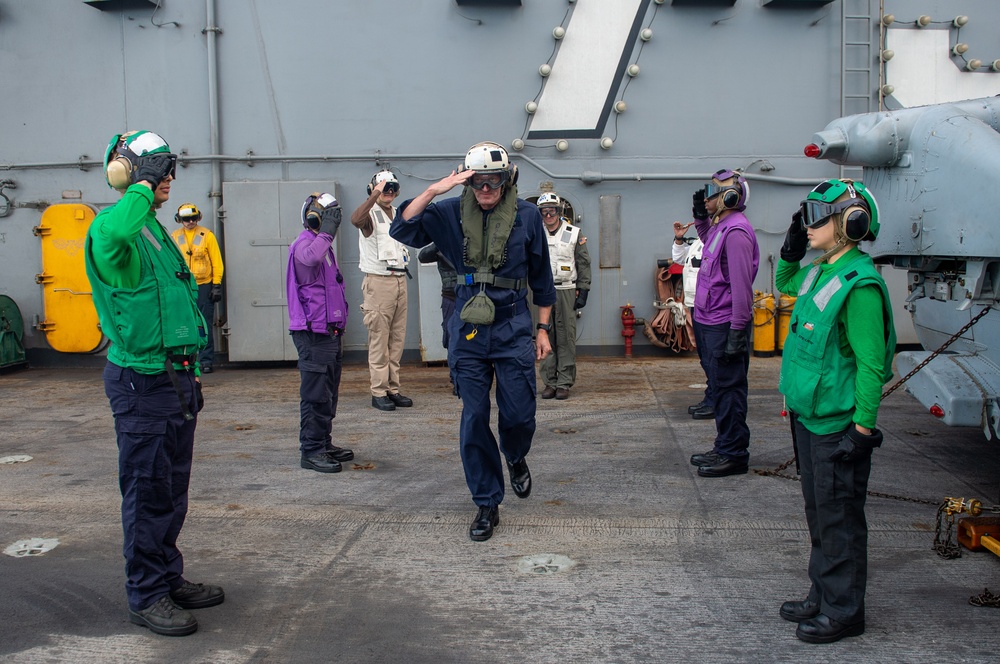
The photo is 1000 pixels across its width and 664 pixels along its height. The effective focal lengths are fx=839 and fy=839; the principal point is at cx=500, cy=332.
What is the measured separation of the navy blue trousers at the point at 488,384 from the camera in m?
4.62

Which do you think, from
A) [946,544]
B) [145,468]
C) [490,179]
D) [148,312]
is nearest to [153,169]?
[148,312]

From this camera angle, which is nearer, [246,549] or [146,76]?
[246,549]

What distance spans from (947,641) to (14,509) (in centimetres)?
525

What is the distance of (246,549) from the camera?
15.0 ft

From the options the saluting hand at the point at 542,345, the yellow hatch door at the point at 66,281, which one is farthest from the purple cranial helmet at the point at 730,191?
the yellow hatch door at the point at 66,281

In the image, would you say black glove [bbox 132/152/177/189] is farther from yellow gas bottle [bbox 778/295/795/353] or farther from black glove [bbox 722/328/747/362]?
yellow gas bottle [bbox 778/295/795/353]

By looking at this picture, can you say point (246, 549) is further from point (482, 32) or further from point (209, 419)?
point (482, 32)

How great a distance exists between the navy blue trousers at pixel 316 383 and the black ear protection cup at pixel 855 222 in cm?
A: 371

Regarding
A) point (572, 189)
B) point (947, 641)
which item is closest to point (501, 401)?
point (947, 641)

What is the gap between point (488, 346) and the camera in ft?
15.1

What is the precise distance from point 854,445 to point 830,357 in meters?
0.37

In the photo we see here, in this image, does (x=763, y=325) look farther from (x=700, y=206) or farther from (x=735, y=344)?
(x=735, y=344)

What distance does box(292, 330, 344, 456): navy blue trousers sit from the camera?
236 inches

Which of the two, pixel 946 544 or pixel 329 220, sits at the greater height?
pixel 329 220
